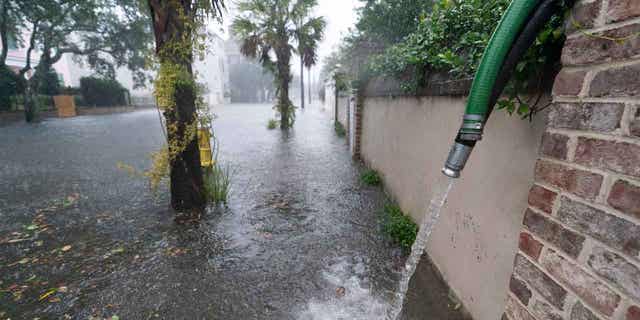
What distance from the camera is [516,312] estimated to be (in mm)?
1165

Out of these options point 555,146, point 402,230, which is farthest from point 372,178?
point 555,146

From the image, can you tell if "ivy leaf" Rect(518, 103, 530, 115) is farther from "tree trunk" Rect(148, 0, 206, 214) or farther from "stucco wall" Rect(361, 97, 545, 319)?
"tree trunk" Rect(148, 0, 206, 214)

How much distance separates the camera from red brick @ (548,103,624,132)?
0.79 m

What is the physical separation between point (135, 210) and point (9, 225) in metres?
1.25

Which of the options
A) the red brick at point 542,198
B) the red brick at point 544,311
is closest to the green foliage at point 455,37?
the red brick at point 542,198

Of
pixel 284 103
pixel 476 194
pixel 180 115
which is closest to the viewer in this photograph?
pixel 476 194

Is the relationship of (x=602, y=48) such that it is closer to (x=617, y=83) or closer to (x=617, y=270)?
(x=617, y=83)

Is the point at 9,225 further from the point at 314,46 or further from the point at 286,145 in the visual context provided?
the point at 314,46

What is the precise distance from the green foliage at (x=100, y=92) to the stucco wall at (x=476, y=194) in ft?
72.4

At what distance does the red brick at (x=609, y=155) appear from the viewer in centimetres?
74

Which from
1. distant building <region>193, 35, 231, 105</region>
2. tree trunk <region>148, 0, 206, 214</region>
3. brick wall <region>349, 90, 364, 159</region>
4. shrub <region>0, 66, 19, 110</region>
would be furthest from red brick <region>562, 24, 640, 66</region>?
distant building <region>193, 35, 231, 105</region>

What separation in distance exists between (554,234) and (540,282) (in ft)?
0.70

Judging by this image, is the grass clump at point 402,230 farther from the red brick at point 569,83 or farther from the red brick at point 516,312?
the red brick at point 569,83

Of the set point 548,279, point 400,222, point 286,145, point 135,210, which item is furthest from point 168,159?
point 286,145
